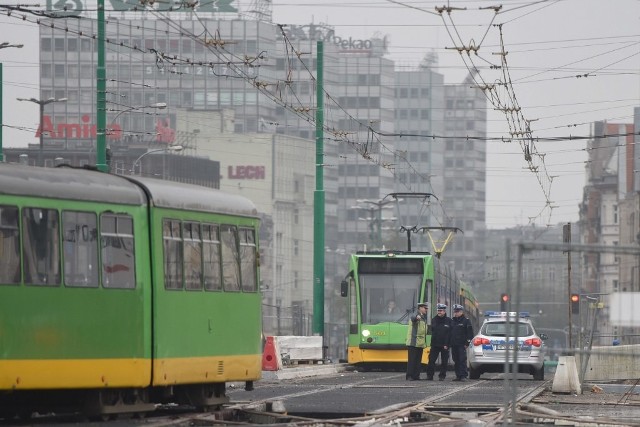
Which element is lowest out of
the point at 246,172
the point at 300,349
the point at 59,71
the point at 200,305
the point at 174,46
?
the point at 300,349

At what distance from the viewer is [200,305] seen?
69.9 feet

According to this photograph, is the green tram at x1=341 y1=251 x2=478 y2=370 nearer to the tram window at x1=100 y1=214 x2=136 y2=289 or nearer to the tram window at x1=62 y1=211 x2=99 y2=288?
the tram window at x1=100 y1=214 x2=136 y2=289

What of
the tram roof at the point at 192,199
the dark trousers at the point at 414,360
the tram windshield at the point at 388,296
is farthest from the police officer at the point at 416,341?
the tram roof at the point at 192,199

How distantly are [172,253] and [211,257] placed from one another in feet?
3.85

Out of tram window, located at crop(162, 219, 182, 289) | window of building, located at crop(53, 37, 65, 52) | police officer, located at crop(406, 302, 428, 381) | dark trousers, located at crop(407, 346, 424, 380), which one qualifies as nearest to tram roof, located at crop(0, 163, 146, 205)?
tram window, located at crop(162, 219, 182, 289)

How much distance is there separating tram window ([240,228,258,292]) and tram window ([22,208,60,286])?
4.14 metres

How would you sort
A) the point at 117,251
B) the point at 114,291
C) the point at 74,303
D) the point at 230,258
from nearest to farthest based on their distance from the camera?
the point at 74,303 → the point at 114,291 → the point at 117,251 → the point at 230,258

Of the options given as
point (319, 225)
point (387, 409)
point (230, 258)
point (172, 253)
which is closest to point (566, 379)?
point (387, 409)

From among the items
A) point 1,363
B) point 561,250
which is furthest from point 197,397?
point 561,250

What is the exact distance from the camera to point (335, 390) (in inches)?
1122

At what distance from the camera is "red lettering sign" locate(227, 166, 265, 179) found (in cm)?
16812

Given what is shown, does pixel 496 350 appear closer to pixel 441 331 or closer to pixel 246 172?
pixel 441 331

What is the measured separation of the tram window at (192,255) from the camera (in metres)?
20.9

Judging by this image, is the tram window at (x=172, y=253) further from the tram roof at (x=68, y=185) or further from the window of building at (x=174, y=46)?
the window of building at (x=174, y=46)
